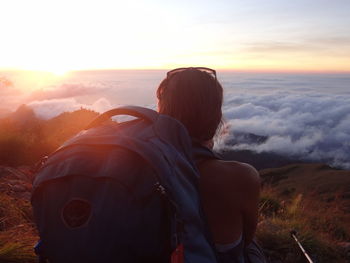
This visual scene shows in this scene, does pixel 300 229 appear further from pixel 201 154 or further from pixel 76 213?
pixel 76 213

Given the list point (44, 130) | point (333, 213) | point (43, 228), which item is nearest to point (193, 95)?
point (43, 228)

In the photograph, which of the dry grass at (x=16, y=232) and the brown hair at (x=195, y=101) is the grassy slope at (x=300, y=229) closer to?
the dry grass at (x=16, y=232)

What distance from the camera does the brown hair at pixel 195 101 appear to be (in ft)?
7.39

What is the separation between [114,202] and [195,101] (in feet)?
3.15

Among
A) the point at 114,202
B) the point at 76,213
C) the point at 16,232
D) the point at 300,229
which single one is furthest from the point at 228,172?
the point at 300,229

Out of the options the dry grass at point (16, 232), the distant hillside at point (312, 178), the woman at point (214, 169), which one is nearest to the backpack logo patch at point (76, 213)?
the woman at point (214, 169)

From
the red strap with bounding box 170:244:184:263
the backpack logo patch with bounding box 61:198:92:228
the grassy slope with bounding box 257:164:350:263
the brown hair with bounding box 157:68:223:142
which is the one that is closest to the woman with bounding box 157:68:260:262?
the brown hair with bounding box 157:68:223:142

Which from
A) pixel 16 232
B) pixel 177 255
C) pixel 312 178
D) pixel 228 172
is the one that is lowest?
pixel 312 178

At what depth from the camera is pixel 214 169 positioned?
213cm

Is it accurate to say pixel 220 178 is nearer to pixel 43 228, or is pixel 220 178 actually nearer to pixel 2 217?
pixel 43 228

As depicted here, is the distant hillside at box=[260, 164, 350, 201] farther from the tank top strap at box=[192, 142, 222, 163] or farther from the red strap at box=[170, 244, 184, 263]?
the red strap at box=[170, 244, 184, 263]

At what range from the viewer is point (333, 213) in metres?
8.30

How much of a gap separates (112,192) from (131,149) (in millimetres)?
217

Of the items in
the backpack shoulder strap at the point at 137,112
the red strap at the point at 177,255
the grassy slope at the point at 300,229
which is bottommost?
the grassy slope at the point at 300,229
